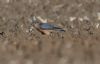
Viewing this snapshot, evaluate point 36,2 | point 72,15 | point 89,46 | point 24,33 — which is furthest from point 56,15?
point 89,46

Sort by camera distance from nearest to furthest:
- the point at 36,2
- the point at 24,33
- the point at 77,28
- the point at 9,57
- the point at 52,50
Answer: the point at 9,57 → the point at 52,50 → the point at 24,33 → the point at 77,28 → the point at 36,2

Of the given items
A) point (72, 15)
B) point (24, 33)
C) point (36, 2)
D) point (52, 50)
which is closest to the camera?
point (52, 50)

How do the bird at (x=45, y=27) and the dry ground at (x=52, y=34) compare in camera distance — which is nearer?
the dry ground at (x=52, y=34)

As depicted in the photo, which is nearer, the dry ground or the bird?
the dry ground

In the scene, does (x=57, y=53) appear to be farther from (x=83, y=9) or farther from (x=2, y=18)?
(x=83, y=9)

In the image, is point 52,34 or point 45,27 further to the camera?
point 45,27

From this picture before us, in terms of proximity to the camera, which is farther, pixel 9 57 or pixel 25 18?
pixel 25 18
